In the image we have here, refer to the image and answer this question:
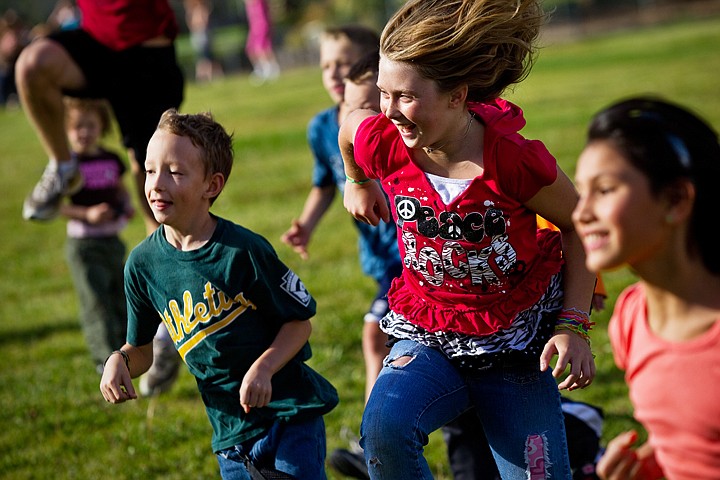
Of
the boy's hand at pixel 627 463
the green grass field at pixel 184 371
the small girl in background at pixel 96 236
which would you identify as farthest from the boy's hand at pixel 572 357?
the small girl in background at pixel 96 236

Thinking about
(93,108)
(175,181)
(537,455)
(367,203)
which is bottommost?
(537,455)

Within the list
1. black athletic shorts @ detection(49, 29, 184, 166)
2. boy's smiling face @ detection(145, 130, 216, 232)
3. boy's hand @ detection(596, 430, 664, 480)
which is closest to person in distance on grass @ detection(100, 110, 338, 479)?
boy's smiling face @ detection(145, 130, 216, 232)

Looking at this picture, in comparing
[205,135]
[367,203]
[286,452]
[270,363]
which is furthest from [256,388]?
[205,135]

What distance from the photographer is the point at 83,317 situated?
583 centimetres

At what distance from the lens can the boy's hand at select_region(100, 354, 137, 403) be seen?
3057 mm

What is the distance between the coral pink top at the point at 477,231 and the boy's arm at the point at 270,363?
1.14 feet

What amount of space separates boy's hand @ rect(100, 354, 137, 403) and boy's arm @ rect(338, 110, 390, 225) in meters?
0.91

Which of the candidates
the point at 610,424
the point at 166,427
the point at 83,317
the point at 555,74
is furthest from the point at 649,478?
the point at 555,74

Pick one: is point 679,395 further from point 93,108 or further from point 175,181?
point 93,108

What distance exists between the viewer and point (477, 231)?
285 cm

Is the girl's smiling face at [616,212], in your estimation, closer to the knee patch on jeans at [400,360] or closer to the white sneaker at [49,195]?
the knee patch on jeans at [400,360]

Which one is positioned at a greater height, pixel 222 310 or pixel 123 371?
pixel 222 310

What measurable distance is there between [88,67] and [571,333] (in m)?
2.84

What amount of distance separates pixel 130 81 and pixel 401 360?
236cm
